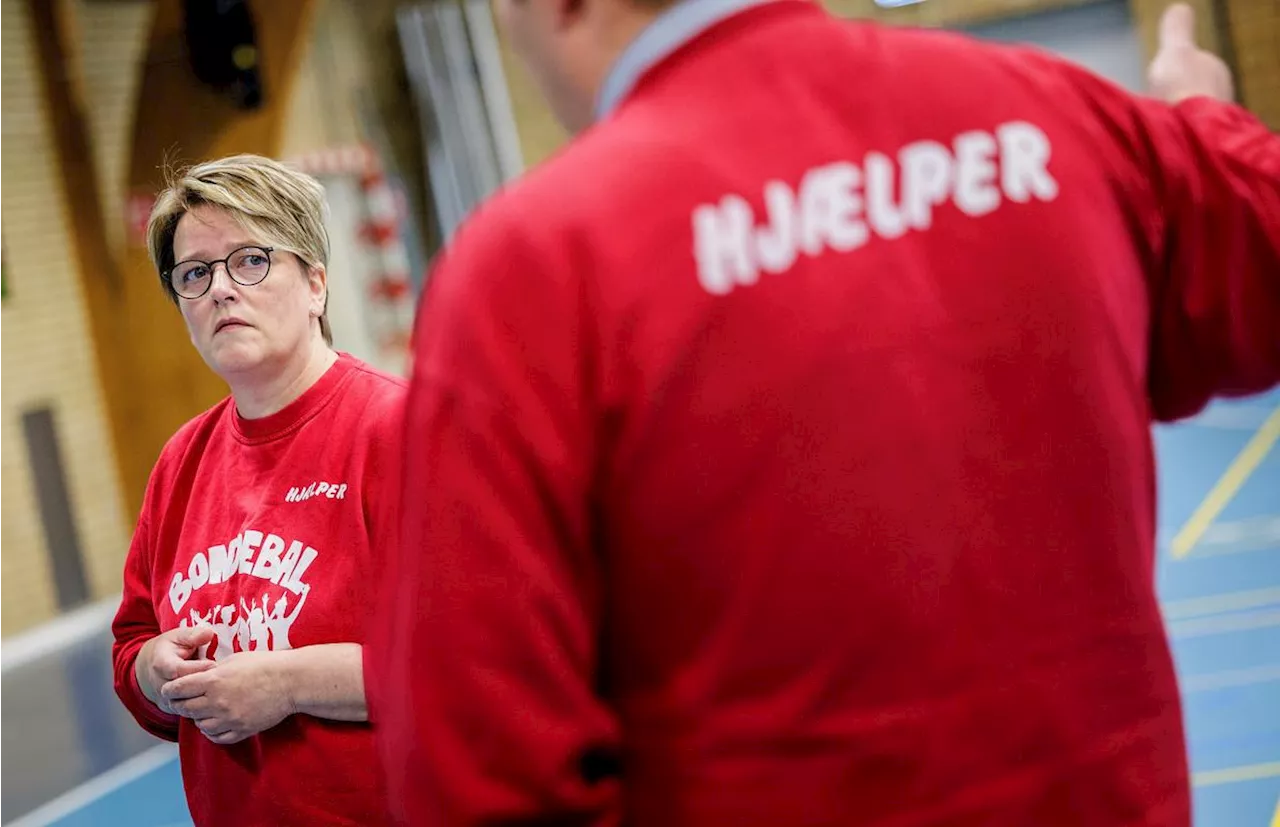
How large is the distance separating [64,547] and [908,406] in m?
8.82

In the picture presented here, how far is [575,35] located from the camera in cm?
101

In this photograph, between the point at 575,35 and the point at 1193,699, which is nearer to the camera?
the point at 575,35

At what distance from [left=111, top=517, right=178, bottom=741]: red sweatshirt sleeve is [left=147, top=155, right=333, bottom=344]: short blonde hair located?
0.44m

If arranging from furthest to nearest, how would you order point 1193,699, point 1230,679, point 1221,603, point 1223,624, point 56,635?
point 56,635 < point 1221,603 < point 1223,624 < point 1230,679 < point 1193,699

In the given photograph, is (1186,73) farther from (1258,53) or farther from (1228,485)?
(1258,53)

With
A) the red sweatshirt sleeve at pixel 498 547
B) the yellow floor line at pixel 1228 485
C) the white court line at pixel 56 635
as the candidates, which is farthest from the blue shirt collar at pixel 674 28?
the white court line at pixel 56 635

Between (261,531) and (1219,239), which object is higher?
(1219,239)

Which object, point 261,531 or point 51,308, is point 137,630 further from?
point 51,308

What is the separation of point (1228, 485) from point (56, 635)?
24.0 ft

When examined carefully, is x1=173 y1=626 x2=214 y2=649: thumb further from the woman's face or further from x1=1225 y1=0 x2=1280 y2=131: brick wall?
x1=1225 y1=0 x2=1280 y2=131: brick wall

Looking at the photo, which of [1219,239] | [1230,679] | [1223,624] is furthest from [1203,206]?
[1223,624]

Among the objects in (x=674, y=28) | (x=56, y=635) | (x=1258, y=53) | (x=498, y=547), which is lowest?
(x=56, y=635)

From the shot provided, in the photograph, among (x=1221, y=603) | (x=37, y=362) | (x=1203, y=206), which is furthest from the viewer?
(x=37, y=362)

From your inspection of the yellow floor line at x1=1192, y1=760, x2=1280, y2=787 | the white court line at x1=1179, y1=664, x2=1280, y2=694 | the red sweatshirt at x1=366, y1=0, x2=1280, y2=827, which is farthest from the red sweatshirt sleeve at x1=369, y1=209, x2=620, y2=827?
the white court line at x1=1179, y1=664, x2=1280, y2=694
